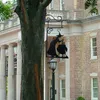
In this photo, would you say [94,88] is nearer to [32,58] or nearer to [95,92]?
[95,92]

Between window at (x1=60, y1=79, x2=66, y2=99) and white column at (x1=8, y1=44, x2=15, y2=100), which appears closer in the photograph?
window at (x1=60, y1=79, x2=66, y2=99)

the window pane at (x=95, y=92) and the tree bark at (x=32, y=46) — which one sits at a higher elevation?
the tree bark at (x=32, y=46)

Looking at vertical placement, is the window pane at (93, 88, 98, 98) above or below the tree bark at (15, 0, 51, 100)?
below

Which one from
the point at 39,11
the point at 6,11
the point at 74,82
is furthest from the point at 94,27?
the point at 39,11

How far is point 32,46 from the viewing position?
8672 mm

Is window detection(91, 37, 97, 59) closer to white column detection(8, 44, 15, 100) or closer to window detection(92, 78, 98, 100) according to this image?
window detection(92, 78, 98, 100)

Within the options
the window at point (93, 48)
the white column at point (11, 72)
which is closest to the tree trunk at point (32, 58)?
the window at point (93, 48)

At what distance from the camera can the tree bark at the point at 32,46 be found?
338 inches

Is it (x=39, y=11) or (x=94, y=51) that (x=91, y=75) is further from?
(x=39, y=11)

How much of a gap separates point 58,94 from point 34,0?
35.5 metres

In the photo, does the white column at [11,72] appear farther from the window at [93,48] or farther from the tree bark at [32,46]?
the tree bark at [32,46]

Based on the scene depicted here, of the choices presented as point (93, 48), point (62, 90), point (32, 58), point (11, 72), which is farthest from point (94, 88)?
point (32, 58)

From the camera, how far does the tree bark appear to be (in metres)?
8.59

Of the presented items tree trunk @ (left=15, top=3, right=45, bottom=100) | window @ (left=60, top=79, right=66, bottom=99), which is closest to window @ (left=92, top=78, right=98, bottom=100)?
window @ (left=60, top=79, right=66, bottom=99)
